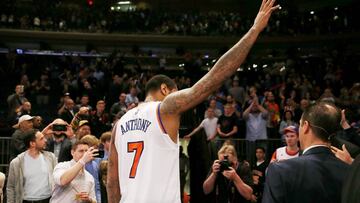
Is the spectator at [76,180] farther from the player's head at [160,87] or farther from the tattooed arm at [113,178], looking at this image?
the player's head at [160,87]

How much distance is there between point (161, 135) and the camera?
13.4ft

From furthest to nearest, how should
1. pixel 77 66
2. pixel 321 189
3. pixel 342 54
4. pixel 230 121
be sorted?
pixel 342 54 < pixel 77 66 < pixel 230 121 < pixel 321 189

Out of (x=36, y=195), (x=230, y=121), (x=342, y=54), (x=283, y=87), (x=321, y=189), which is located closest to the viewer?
(x=321, y=189)

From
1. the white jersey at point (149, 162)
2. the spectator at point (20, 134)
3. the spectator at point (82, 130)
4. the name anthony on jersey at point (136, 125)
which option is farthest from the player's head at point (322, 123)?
the spectator at point (20, 134)

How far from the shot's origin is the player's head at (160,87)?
436 cm

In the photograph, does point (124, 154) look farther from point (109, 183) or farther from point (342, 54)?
point (342, 54)

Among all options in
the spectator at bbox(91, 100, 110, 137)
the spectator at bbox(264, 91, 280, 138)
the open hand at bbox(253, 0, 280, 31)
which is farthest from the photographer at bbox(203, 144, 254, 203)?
the spectator at bbox(264, 91, 280, 138)

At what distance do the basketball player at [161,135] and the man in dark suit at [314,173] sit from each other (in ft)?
2.57

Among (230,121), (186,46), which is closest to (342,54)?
(186,46)

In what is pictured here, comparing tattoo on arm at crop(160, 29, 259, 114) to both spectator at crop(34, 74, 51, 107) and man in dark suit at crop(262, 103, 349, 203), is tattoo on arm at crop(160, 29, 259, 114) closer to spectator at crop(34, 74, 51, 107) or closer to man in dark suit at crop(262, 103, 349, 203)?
man in dark suit at crop(262, 103, 349, 203)

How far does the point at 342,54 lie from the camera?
75.2 feet

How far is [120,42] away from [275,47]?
7406 mm

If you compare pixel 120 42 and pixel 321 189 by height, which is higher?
pixel 120 42

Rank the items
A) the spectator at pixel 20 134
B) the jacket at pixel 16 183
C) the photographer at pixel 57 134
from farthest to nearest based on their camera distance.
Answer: the spectator at pixel 20 134
the photographer at pixel 57 134
the jacket at pixel 16 183
